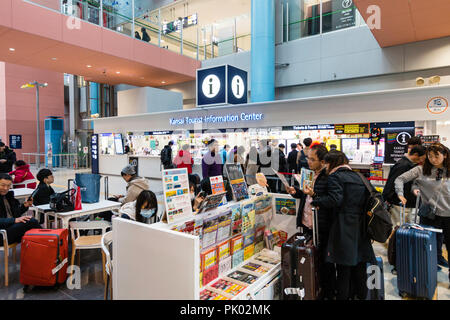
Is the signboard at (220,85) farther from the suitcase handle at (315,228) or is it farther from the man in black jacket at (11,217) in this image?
the suitcase handle at (315,228)

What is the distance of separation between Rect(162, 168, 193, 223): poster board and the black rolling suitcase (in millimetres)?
916

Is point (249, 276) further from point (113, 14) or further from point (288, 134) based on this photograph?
point (113, 14)

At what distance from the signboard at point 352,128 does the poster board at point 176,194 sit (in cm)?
584

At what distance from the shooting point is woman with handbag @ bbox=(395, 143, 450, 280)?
315 cm

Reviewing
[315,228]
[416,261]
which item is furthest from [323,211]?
[416,261]

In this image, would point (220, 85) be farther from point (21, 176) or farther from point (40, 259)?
point (40, 259)

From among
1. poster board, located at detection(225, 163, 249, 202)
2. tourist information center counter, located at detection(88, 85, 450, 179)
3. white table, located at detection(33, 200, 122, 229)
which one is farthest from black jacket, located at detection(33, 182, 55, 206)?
tourist information center counter, located at detection(88, 85, 450, 179)

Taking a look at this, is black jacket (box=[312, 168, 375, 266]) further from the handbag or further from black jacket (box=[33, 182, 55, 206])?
black jacket (box=[33, 182, 55, 206])

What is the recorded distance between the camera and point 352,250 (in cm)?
249

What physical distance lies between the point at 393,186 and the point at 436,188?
0.61 m

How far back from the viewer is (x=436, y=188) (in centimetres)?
322

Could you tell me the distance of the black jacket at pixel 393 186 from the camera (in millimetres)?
3686
